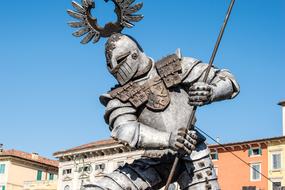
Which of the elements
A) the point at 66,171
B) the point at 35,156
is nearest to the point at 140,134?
the point at 66,171

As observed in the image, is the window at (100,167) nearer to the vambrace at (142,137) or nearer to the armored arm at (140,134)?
the armored arm at (140,134)

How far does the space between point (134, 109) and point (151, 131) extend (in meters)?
0.46

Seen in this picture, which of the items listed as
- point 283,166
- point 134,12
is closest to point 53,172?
point 283,166

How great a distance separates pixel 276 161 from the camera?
57.4 metres

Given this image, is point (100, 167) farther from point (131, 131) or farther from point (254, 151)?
point (131, 131)

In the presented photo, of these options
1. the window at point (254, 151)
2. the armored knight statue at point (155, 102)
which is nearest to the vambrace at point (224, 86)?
the armored knight statue at point (155, 102)

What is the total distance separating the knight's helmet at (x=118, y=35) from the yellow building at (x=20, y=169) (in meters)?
65.6

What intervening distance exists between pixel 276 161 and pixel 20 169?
31.0 m

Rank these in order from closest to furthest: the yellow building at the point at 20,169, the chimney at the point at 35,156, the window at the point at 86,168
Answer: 1. the window at the point at 86,168
2. the yellow building at the point at 20,169
3. the chimney at the point at 35,156

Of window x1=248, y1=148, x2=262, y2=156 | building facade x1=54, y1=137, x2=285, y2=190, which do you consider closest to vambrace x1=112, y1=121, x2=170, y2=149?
building facade x1=54, y1=137, x2=285, y2=190

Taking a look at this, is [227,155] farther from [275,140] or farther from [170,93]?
[170,93]

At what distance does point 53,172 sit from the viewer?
78.6m

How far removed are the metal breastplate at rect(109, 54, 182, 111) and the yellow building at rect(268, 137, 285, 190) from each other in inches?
1995

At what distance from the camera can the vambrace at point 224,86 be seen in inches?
289
